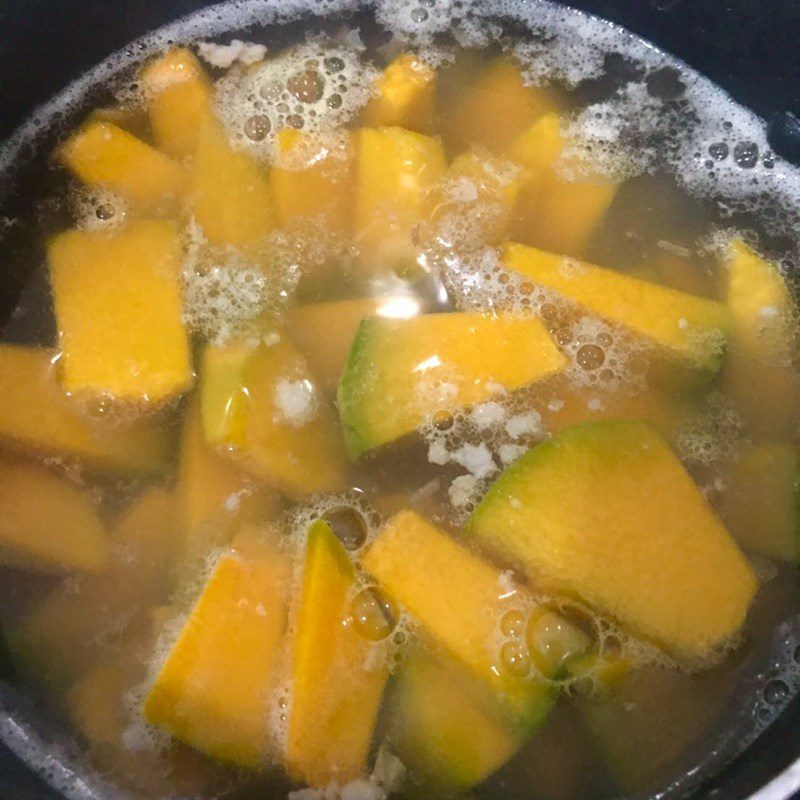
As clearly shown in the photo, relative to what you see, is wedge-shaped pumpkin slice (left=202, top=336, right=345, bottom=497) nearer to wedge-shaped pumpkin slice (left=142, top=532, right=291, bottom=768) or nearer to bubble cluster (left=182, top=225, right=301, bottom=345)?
bubble cluster (left=182, top=225, right=301, bottom=345)

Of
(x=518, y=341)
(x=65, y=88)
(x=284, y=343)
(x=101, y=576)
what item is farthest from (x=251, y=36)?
(x=101, y=576)

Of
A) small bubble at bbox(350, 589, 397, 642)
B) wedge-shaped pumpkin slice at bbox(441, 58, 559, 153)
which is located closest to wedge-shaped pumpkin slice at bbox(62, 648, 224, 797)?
small bubble at bbox(350, 589, 397, 642)

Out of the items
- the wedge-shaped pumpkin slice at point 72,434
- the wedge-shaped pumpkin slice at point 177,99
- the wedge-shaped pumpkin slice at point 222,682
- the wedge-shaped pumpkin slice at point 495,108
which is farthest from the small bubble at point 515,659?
the wedge-shaped pumpkin slice at point 177,99

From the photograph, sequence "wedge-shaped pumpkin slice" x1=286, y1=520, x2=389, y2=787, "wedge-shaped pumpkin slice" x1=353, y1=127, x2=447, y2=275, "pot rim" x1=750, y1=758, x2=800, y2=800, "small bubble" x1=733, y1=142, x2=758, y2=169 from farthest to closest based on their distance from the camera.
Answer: "small bubble" x1=733, y1=142, x2=758, y2=169 → "wedge-shaped pumpkin slice" x1=353, y1=127, x2=447, y2=275 → "wedge-shaped pumpkin slice" x1=286, y1=520, x2=389, y2=787 → "pot rim" x1=750, y1=758, x2=800, y2=800

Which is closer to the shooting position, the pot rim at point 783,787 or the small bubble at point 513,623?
the pot rim at point 783,787

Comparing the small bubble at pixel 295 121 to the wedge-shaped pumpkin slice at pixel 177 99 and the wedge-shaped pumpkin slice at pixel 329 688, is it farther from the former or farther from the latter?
the wedge-shaped pumpkin slice at pixel 329 688

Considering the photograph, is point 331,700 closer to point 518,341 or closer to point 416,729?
point 416,729

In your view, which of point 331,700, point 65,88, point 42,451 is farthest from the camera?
point 65,88
